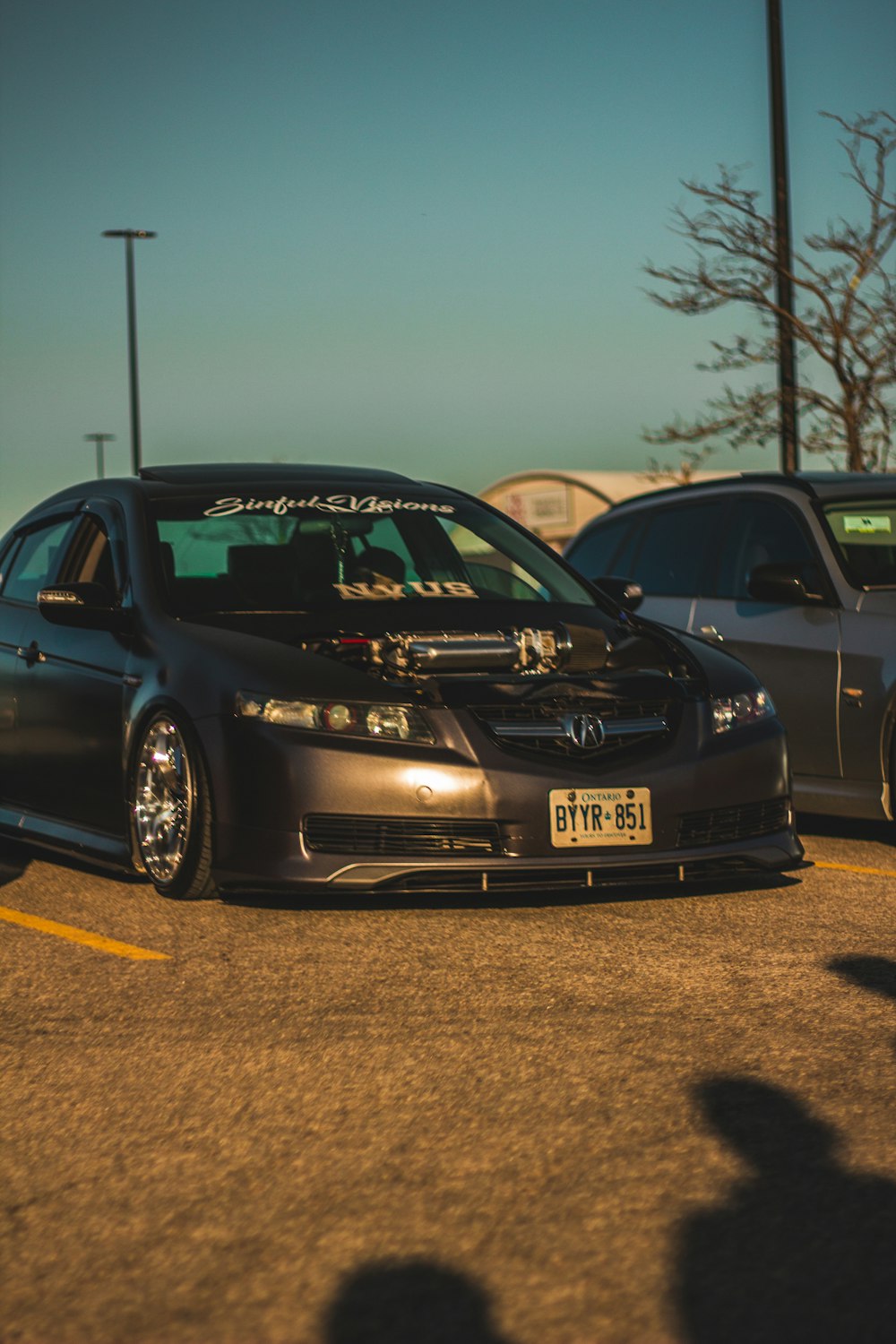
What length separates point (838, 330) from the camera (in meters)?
16.7

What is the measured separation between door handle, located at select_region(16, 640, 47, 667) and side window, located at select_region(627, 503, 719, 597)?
3391mm

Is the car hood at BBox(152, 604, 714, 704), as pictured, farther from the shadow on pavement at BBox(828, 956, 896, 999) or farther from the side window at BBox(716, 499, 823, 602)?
the side window at BBox(716, 499, 823, 602)

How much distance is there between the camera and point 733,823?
6.29 metres

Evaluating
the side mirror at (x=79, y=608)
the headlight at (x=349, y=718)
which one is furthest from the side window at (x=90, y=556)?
the headlight at (x=349, y=718)

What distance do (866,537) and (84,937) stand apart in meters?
4.38

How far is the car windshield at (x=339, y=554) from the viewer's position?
6957 millimetres

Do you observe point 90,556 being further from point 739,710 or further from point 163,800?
point 739,710

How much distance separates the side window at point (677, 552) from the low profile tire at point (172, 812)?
3.60 m

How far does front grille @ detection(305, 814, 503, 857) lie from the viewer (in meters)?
5.82

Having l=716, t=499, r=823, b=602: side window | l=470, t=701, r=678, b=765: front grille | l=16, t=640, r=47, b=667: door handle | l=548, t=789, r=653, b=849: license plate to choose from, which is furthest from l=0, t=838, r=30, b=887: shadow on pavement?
l=716, t=499, r=823, b=602: side window

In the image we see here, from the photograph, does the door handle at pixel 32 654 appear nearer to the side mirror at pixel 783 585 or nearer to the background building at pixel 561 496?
the side mirror at pixel 783 585

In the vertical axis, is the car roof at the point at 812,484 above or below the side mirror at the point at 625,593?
above

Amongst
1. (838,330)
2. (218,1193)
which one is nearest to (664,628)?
(218,1193)

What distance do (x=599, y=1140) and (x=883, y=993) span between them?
1552 mm
